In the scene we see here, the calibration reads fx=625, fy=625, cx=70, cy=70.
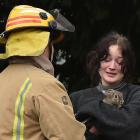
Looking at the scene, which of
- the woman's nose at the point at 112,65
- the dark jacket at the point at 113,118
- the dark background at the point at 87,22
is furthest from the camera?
the dark background at the point at 87,22

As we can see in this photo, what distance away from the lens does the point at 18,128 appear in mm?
3129

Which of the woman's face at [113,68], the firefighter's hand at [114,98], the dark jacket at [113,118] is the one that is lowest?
the dark jacket at [113,118]

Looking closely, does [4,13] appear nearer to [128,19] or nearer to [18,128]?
[128,19]

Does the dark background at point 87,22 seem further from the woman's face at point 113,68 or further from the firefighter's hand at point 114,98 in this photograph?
the firefighter's hand at point 114,98

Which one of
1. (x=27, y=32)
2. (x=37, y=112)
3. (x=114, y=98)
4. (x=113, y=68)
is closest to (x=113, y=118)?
(x=114, y=98)

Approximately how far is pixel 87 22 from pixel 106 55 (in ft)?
6.84

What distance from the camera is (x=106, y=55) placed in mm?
3766

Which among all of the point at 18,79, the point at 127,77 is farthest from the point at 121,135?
the point at 18,79

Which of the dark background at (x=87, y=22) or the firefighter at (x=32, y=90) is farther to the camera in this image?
the dark background at (x=87, y=22)

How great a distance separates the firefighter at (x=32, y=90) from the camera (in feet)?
10.2

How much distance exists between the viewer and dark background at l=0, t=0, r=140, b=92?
5.65 metres

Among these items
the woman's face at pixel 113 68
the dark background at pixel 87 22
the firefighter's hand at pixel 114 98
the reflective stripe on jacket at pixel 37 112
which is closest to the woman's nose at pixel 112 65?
the woman's face at pixel 113 68

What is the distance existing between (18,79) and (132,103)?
711mm

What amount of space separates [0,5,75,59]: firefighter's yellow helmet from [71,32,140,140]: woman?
0.52 meters
